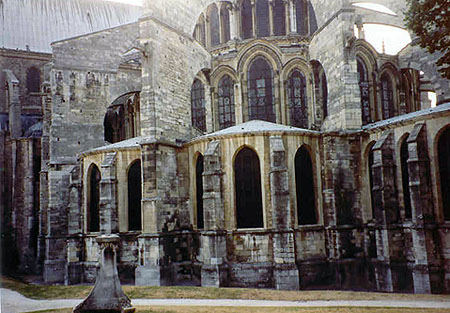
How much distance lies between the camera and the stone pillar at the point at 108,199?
2081 centimetres

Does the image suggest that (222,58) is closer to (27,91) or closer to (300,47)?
(300,47)

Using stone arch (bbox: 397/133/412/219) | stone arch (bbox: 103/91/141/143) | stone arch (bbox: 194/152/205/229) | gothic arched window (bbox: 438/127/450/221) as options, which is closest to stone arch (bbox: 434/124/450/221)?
gothic arched window (bbox: 438/127/450/221)

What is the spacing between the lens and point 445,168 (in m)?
16.6

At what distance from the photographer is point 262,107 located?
80.8 feet

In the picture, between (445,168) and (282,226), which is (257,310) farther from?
(445,168)

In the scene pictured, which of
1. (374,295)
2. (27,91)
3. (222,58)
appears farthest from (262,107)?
(27,91)

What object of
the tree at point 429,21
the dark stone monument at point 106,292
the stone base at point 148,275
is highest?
the tree at point 429,21

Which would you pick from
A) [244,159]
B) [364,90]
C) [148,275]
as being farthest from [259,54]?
[148,275]

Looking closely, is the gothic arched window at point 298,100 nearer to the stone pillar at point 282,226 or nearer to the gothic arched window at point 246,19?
the gothic arched window at point 246,19

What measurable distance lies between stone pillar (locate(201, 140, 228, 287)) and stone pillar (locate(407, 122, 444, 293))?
759 centimetres

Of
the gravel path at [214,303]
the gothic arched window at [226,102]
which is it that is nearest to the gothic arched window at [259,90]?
the gothic arched window at [226,102]

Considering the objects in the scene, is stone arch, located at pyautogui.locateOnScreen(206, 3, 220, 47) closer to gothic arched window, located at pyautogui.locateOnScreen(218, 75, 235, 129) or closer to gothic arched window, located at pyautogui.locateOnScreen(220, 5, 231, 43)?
gothic arched window, located at pyautogui.locateOnScreen(220, 5, 231, 43)

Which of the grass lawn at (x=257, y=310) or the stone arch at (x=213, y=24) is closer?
the grass lawn at (x=257, y=310)

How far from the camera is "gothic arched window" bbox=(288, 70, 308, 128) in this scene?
24.4m
